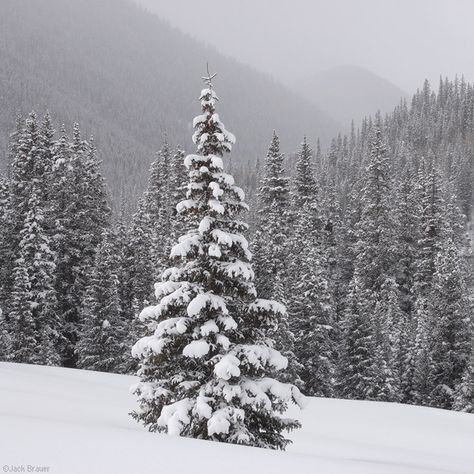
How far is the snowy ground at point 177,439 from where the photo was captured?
624 centimetres

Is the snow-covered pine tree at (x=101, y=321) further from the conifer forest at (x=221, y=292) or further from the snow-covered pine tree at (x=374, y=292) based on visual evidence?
the snow-covered pine tree at (x=374, y=292)

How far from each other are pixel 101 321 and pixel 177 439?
27028 mm

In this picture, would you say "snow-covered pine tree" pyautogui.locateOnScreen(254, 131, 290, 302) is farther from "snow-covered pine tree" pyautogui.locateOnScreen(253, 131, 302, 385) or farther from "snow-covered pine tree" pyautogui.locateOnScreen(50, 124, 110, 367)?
"snow-covered pine tree" pyautogui.locateOnScreen(50, 124, 110, 367)

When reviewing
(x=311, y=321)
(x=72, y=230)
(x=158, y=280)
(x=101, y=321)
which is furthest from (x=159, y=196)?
(x=311, y=321)

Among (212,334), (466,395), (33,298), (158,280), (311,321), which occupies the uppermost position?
(158,280)

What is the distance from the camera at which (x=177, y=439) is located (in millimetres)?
7699

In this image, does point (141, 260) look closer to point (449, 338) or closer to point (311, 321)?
point (311, 321)

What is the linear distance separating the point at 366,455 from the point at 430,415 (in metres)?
8.65

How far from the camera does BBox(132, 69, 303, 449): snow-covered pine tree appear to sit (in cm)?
1000

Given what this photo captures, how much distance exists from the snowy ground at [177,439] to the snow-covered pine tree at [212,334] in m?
1.05

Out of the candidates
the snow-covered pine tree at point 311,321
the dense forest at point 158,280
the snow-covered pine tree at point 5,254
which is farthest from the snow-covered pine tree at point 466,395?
the snow-covered pine tree at point 5,254

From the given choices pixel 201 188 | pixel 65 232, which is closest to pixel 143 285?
pixel 65 232

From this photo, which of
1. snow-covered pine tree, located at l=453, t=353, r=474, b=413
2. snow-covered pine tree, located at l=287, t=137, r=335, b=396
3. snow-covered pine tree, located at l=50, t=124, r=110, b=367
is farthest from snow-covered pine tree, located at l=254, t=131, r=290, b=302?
snow-covered pine tree, located at l=453, t=353, r=474, b=413

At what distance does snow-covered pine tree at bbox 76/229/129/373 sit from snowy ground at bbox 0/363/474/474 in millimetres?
10432
